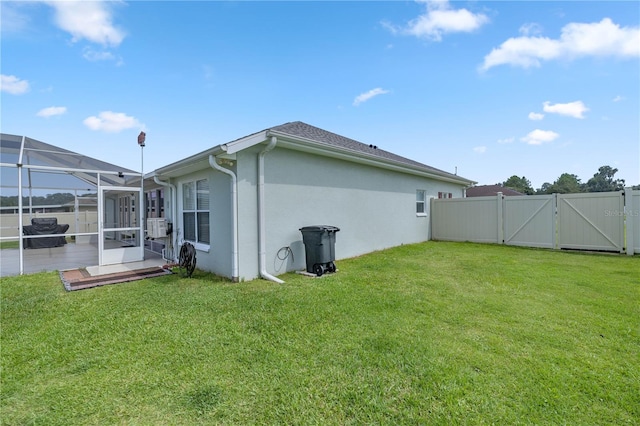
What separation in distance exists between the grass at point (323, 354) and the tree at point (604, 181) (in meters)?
82.9

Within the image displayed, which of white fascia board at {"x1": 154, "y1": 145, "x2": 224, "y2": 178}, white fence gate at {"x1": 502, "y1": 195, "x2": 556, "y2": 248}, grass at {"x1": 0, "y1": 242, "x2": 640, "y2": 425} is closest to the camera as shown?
grass at {"x1": 0, "y1": 242, "x2": 640, "y2": 425}

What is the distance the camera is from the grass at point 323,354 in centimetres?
221

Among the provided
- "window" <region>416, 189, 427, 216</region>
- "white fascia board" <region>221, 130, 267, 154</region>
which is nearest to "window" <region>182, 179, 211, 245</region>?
"white fascia board" <region>221, 130, 267, 154</region>

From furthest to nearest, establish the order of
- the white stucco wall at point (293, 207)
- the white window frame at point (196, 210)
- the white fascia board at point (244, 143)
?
1. the white window frame at point (196, 210)
2. the white stucco wall at point (293, 207)
3. the white fascia board at point (244, 143)

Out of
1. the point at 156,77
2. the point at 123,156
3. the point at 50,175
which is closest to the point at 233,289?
the point at 156,77

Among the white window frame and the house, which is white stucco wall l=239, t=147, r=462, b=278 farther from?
the white window frame

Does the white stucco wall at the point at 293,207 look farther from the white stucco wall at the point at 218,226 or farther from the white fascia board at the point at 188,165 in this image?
the white fascia board at the point at 188,165

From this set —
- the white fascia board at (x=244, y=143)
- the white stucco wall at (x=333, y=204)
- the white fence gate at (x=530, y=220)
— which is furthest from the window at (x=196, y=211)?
the white fence gate at (x=530, y=220)

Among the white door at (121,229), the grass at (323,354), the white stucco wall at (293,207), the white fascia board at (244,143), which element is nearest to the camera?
the grass at (323,354)

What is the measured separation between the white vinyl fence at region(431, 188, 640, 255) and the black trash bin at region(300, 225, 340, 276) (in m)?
7.99

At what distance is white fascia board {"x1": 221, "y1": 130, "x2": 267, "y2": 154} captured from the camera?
215 inches

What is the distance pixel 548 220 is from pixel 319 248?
29.8 feet

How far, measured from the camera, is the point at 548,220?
406 inches

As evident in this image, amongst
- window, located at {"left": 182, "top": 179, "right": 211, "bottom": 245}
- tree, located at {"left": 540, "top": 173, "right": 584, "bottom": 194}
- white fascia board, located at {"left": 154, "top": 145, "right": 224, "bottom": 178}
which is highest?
tree, located at {"left": 540, "top": 173, "right": 584, "bottom": 194}
